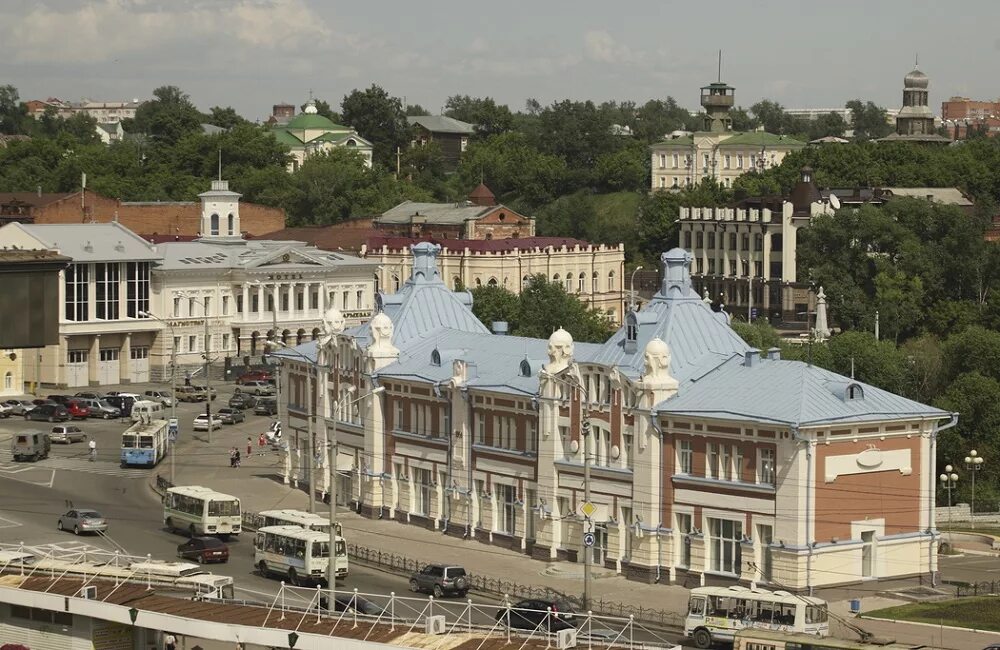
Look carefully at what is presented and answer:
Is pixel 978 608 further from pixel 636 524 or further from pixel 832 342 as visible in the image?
pixel 832 342

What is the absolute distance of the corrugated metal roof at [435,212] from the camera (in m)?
171

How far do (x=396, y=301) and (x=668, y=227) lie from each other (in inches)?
3981

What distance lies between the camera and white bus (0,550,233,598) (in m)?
55.1

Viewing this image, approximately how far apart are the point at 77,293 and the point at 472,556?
59.8 metres

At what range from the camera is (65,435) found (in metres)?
107

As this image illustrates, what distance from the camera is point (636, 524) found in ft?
237

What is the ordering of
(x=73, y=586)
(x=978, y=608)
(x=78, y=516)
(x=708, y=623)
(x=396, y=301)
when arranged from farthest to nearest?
(x=396, y=301)
(x=78, y=516)
(x=978, y=608)
(x=708, y=623)
(x=73, y=586)

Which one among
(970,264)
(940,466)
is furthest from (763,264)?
(940,466)

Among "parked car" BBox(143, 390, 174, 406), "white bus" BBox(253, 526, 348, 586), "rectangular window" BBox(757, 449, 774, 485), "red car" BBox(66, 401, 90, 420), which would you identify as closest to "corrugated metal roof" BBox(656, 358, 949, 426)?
"rectangular window" BBox(757, 449, 774, 485)

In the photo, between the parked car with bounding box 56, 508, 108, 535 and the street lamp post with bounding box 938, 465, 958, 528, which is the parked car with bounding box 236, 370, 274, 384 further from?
the street lamp post with bounding box 938, 465, 958, 528

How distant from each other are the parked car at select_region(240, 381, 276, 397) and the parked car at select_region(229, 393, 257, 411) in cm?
245

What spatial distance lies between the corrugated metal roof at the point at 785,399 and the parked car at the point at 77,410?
51.5 meters

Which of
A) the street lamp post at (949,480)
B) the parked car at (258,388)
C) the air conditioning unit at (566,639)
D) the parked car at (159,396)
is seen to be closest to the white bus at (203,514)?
the street lamp post at (949,480)

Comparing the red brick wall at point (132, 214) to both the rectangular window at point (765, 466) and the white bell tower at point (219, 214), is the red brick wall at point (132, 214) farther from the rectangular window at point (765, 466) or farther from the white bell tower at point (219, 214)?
the rectangular window at point (765, 466)
